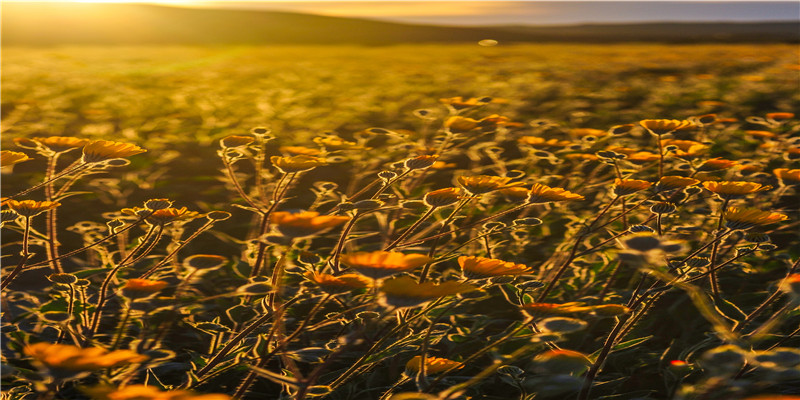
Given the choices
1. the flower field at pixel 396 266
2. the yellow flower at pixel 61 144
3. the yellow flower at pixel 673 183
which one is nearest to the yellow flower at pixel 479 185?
the flower field at pixel 396 266

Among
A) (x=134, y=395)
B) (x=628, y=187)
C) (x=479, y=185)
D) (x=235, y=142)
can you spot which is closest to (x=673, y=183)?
(x=628, y=187)

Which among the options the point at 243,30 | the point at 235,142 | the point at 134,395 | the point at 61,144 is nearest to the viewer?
the point at 134,395

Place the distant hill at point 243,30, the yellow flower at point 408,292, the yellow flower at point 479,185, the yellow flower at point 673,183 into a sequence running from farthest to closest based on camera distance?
1. the distant hill at point 243,30
2. the yellow flower at point 673,183
3. the yellow flower at point 479,185
4. the yellow flower at point 408,292

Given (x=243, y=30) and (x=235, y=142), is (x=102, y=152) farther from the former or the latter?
(x=243, y=30)

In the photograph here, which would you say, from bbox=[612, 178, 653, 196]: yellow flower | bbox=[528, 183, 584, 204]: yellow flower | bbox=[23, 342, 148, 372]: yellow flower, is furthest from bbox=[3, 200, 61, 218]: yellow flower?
bbox=[612, 178, 653, 196]: yellow flower

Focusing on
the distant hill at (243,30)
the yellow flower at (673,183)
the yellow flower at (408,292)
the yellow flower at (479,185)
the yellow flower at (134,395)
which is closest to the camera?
the yellow flower at (134,395)

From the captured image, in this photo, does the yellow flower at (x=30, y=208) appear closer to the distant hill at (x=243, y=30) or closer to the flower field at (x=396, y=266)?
the flower field at (x=396, y=266)

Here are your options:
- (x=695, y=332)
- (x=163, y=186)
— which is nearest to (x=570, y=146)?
(x=695, y=332)
